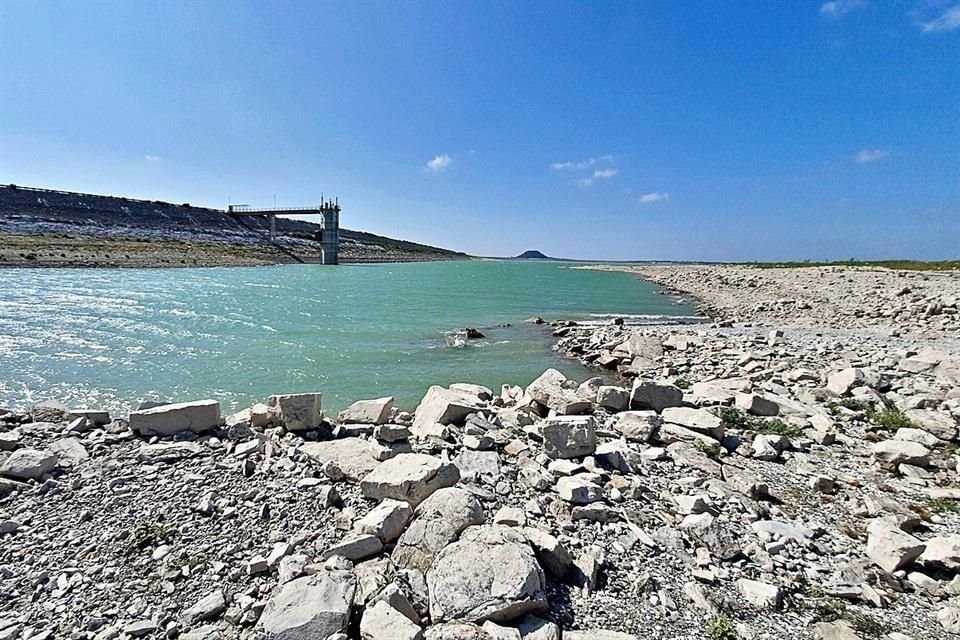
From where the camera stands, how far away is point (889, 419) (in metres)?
6.93

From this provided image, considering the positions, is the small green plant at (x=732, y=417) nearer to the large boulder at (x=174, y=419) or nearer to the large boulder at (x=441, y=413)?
the large boulder at (x=441, y=413)

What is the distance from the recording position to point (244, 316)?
68.2 ft

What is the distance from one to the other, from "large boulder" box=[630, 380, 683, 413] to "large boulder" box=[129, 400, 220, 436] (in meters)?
6.79

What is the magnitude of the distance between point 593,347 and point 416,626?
46.5ft

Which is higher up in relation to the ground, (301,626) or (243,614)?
(301,626)

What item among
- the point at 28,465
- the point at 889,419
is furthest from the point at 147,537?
the point at 889,419

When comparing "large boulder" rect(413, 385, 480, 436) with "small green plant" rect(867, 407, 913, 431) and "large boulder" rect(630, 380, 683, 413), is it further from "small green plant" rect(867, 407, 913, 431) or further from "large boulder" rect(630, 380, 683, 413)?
"small green plant" rect(867, 407, 913, 431)

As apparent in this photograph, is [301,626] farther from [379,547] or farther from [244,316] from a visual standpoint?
[244,316]

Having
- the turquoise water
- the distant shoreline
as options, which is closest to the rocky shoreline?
the turquoise water

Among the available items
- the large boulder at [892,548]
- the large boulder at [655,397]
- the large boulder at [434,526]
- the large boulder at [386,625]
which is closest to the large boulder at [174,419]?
the large boulder at [434,526]

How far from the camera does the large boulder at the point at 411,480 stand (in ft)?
13.8

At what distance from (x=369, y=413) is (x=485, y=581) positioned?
4445 mm

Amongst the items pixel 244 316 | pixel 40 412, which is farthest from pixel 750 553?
pixel 244 316

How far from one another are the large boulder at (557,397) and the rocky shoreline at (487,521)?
8 centimetres
